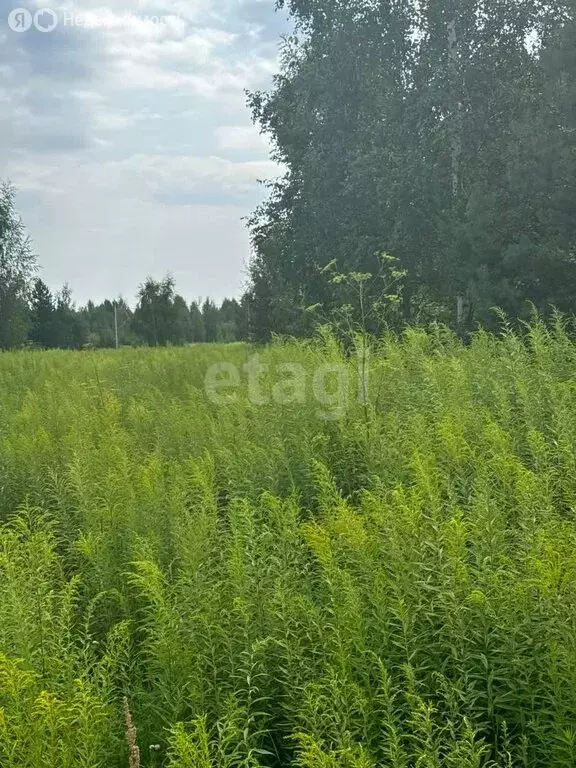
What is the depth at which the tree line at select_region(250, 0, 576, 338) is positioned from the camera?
1370cm

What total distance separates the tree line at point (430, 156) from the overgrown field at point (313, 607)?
887 cm

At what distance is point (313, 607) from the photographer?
2807 millimetres

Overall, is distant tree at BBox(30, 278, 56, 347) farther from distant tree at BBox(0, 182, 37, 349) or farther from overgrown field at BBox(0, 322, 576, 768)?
overgrown field at BBox(0, 322, 576, 768)

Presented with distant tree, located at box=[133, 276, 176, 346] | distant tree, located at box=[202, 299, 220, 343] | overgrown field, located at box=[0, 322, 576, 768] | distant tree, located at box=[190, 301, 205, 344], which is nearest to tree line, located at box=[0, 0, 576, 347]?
overgrown field, located at box=[0, 322, 576, 768]

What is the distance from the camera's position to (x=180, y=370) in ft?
37.4

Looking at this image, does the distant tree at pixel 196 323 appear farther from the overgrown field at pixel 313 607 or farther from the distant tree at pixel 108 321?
the overgrown field at pixel 313 607

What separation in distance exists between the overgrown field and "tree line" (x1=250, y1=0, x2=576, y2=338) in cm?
887

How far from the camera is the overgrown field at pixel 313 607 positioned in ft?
7.64

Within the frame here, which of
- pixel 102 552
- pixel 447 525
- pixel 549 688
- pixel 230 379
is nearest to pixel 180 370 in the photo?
pixel 230 379

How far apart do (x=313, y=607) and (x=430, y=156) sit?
1628cm

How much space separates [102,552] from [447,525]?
1.93 metres

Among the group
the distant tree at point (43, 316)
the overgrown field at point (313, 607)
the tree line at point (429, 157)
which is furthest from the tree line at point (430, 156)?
the distant tree at point (43, 316)

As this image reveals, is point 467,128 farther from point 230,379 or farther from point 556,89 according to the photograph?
point 230,379

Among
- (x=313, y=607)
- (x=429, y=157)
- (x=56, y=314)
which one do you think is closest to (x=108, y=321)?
(x=56, y=314)
